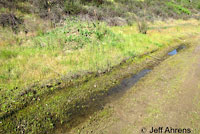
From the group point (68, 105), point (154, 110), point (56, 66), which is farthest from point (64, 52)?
point (154, 110)

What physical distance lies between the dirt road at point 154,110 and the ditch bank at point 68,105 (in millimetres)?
299

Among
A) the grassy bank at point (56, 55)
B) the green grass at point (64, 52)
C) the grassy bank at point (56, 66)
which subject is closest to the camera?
the grassy bank at point (56, 66)

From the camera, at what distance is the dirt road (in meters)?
2.52

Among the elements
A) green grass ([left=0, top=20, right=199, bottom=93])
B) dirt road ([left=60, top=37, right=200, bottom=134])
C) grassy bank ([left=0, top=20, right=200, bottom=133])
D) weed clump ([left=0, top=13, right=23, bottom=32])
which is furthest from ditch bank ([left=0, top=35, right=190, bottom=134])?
weed clump ([left=0, top=13, right=23, bottom=32])

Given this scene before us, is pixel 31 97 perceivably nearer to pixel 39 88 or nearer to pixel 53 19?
pixel 39 88

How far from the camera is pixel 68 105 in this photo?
314 cm

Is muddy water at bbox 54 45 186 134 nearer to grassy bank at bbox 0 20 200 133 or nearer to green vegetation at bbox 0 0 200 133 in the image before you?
grassy bank at bbox 0 20 200 133

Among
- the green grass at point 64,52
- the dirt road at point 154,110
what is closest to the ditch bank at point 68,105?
the dirt road at point 154,110

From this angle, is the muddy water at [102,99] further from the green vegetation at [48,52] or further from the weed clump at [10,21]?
the weed clump at [10,21]

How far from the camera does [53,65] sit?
15.1 feet

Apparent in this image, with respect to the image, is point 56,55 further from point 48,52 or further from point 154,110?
point 154,110

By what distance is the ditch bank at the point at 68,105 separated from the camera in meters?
2.58

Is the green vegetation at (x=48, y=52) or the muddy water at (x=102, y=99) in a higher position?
the green vegetation at (x=48, y=52)

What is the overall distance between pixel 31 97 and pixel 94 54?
326 cm
